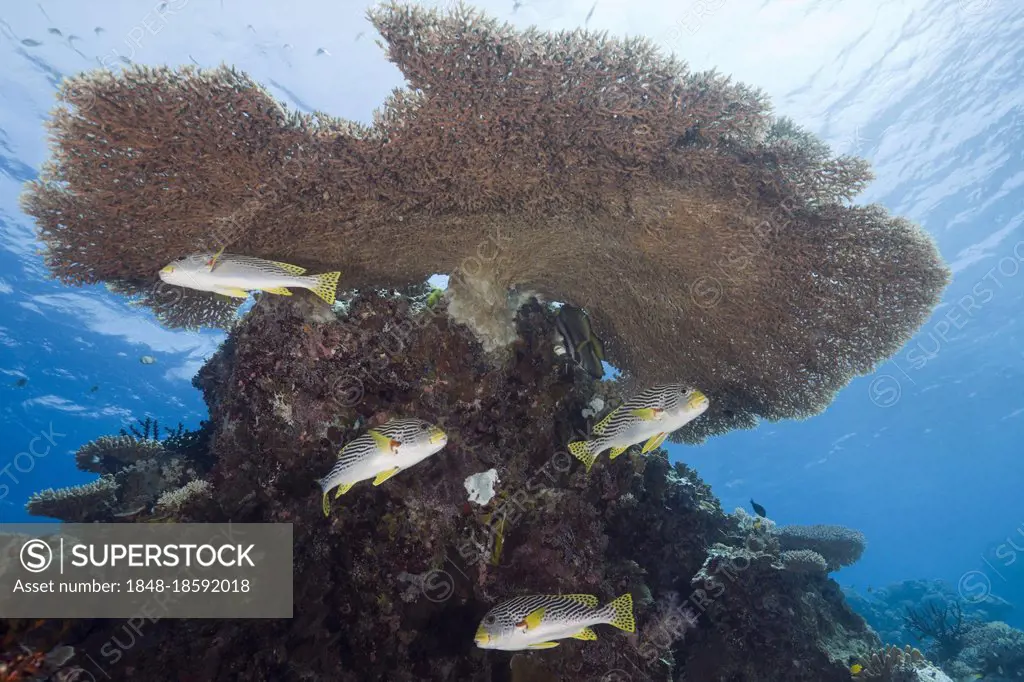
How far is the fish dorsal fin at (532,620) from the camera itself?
3.10 meters

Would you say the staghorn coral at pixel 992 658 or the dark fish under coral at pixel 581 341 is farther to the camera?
the staghorn coral at pixel 992 658

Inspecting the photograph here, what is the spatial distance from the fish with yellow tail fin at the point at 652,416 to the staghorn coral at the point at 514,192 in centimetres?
236

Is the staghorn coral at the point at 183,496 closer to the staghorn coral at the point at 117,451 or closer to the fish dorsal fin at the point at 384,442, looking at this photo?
the fish dorsal fin at the point at 384,442

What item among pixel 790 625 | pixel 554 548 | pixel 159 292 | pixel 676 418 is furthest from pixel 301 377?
pixel 790 625

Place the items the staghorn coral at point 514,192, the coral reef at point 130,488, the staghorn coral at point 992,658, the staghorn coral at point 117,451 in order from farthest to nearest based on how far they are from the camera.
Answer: the staghorn coral at point 992,658, the staghorn coral at point 117,451, the coral reef at point 130,488, the staghorn coral at point 514,192

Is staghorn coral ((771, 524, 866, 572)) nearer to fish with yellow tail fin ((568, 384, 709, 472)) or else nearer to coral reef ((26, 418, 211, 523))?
fish with yellow tail fin ((568, 384, 709, 472))

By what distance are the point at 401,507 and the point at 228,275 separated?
8.83 ft

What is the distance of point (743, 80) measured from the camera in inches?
219

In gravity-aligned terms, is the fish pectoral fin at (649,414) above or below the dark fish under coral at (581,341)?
above

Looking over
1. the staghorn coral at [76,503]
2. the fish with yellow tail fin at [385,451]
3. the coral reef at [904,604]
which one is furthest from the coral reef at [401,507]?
the coral reef at [904,604]

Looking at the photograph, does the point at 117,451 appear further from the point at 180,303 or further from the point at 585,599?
the point at 585,599

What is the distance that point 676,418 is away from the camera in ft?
11.6

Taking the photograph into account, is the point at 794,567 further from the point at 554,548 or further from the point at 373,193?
the point at 373,193

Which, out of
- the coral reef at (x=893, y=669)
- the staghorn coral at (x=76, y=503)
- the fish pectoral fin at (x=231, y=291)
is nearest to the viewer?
the fish pectoral fin at (x=231, y=291)
